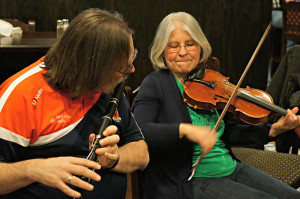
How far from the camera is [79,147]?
5.04 ft

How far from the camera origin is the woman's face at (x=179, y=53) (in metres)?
2.18

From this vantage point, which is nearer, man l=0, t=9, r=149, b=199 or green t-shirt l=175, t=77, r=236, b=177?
man l=0, t=9, r=149, b=199

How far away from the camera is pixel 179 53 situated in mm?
2170

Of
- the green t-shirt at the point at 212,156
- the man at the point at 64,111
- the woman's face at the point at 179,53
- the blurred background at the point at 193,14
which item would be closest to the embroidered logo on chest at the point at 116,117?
the man at the point at 64,111

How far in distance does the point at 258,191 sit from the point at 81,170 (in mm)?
936

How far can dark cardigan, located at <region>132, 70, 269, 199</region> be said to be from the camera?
1.93 meters

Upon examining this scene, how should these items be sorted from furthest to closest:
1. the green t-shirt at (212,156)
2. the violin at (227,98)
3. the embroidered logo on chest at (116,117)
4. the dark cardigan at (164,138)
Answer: the violin at (227,98)
the green t-shirt at (212,156)
the dark cardigan at (164,138)
the embroidered logo on chest at (116,117)

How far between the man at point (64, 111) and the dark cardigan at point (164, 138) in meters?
0.34

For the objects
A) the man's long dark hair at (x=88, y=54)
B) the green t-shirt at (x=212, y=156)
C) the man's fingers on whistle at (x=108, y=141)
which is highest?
the man's long dark hair at (x=88, y=54)

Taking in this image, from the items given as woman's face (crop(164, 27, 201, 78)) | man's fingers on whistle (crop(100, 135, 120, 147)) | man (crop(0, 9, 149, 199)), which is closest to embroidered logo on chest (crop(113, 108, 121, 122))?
man (crop(0, 9, 149, 199))

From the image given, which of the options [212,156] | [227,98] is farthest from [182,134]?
[227,98]

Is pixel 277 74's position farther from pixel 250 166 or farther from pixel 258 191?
pixel 258 191

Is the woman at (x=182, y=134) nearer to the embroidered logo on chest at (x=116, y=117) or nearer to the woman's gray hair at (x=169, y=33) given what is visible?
the woman's gray hair at (x=169, y=33)

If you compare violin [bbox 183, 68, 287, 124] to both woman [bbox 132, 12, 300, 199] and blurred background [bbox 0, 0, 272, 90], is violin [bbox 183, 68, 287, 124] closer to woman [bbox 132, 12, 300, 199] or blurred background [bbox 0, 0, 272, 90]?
woman [bbox 132, 12, 300, 199]
